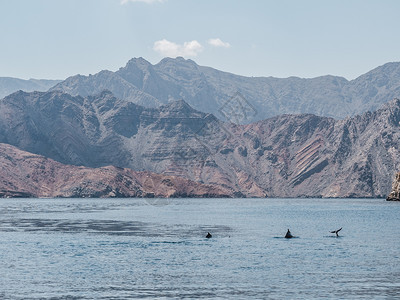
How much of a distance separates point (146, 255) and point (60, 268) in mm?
16985

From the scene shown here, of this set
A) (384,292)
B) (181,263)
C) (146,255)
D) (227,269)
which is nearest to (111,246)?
(146,255)

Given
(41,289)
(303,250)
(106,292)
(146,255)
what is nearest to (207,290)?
(106,292)

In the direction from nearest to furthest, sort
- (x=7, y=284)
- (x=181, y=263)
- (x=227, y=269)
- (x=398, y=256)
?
(x=7, y=284) < (x=227, y=269) < (x=181, y=263) < (x=398, y=256)

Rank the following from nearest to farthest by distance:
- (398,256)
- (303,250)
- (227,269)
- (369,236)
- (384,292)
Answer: (384,292) < (227,269) < (398,256) < (303,250) < (369,236)

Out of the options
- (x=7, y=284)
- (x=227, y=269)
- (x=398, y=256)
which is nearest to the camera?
(x=7, y=284)

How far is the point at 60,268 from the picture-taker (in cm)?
7825

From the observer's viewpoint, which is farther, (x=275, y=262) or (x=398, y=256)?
(x=398, y=256)

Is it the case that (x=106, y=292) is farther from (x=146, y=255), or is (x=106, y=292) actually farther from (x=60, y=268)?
(x=146, y=255)

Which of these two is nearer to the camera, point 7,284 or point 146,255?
point 7,284

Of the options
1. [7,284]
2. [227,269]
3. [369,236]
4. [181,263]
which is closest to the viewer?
[7,284]

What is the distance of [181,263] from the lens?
272ft

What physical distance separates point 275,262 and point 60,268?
30.4 meters

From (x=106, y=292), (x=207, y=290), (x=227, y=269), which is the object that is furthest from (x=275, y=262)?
(x=106, y=292)

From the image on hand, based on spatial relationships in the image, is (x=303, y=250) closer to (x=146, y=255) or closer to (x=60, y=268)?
(x=146, y=255)
